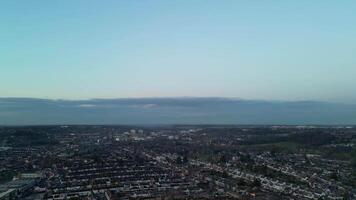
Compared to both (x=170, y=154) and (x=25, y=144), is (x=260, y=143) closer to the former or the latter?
(x=170, y=154)

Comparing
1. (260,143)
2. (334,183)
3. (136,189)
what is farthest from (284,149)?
(136,189)

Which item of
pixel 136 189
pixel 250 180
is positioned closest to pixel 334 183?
pixel 250 180

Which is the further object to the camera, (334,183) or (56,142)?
(56,142)

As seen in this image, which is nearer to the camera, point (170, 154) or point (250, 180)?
point (250, 180)

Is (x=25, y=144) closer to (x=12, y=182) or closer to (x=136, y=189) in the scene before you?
(x=12, y=182)

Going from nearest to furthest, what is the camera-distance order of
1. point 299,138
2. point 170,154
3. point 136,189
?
point 136,189 < point 170,154 < point 299,138

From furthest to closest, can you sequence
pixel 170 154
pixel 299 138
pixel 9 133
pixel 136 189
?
pixel 9 133 < pixel 299 138 < pixel 170 154 < pixel 136 189

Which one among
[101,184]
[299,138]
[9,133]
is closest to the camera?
[101,184]

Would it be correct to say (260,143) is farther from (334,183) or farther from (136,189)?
(136,189)

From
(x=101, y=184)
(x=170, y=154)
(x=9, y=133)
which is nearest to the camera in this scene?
(x=101, y=184)
